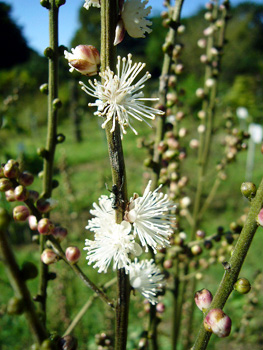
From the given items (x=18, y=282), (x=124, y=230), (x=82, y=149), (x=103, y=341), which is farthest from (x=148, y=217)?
(x=82, y=149)

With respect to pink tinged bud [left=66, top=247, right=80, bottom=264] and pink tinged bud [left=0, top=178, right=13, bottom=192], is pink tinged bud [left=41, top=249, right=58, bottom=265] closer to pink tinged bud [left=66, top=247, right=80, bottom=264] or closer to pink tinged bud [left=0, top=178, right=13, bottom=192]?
pink tinged bud [left=66, top=247, right=80, bottom=264]

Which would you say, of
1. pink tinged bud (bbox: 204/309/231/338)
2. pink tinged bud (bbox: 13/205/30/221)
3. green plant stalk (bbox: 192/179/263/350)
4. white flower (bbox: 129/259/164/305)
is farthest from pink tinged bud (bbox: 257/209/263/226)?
pink tinged bud (bbox: 13/205/30/221)

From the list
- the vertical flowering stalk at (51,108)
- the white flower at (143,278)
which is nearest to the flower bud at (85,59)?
the vertical flowering stalk at (51,108)

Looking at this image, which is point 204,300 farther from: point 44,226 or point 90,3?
point 90,3

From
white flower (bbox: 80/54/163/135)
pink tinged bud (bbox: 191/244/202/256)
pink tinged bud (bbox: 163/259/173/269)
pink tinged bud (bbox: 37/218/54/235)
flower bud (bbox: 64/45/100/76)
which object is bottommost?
pink tinged bud (bbox: 163/259/173/269)

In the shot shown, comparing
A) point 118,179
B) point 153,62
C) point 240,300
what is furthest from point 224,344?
point 153,62

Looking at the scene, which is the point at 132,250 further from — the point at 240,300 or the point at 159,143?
the point at 240,300

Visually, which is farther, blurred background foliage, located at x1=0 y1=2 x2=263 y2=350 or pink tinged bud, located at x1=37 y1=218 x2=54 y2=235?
blurred background foliage, located at x1=0 y1=2 x2=263 y2=350

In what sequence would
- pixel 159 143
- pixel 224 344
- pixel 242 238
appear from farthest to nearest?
pixel 224 344, pixel 159 143, pixel 242 238
